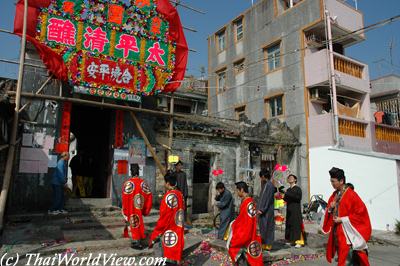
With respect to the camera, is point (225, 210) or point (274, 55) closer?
point (225, 210)

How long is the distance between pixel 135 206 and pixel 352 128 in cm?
1347

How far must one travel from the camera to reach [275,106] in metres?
19.0

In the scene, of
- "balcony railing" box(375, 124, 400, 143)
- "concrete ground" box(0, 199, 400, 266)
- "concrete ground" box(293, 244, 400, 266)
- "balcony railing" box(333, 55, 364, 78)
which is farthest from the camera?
"balcony railing" box(375, 124, 400, 143)

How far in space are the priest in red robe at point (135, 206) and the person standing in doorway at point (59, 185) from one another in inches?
116

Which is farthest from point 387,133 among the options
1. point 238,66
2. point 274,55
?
point 238,66

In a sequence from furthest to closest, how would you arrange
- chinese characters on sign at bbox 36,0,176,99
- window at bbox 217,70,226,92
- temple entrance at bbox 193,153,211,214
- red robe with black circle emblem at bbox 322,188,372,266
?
window at bbox 217,70,226,92 < temple entrance at bbox 193,153,211,214 < chinese characters on sign at bbox 36,0,176,99 < red robe with black circle emblem at bbox 322,188,372,266

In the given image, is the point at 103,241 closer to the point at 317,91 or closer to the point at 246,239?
the point at 246,239

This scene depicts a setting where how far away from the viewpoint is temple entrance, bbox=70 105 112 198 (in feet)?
39.6

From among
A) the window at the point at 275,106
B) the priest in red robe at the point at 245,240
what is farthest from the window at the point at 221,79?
the priest in red robe at the point at 245,240

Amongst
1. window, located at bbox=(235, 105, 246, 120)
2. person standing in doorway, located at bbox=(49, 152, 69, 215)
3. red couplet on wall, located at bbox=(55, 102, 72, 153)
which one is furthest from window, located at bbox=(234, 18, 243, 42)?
person standing in doorway, located at bbox=(49, 152, 69, 215)

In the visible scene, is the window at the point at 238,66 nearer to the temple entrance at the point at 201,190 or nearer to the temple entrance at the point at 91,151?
the temple entrance at the point at 201,190

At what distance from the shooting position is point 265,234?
25.1 feet

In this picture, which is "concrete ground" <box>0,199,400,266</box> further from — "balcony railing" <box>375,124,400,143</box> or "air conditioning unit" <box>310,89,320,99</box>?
"balcony railing" <box>375,124,400,143</box>

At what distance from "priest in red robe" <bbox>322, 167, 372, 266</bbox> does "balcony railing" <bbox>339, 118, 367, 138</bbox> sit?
39.2 feet
